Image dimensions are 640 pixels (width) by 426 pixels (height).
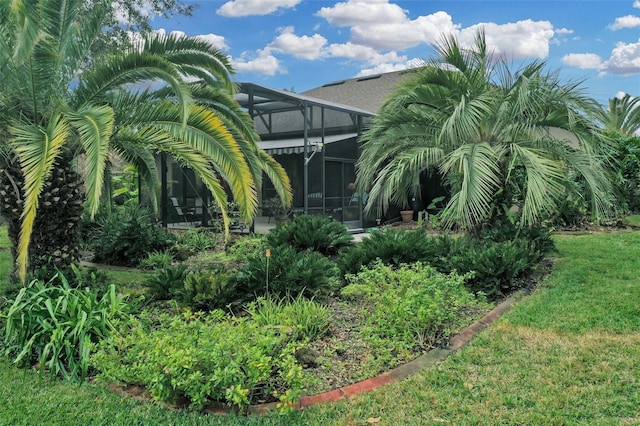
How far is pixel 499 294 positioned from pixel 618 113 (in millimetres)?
25440

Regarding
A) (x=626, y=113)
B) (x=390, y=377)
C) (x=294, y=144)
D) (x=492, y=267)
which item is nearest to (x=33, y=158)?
(x=390, y=377)

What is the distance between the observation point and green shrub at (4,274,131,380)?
4.45m

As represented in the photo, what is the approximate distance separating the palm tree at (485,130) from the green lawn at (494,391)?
9.53 ft

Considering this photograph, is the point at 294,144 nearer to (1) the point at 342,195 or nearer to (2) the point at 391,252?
(1) the point at 342,195

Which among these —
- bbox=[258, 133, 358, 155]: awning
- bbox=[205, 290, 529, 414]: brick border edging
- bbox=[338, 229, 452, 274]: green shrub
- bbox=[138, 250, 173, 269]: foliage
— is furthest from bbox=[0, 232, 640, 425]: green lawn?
bbox=[258, 133, 358, 155]: awning

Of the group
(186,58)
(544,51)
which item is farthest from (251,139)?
(544,51)

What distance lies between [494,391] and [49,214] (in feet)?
19.6

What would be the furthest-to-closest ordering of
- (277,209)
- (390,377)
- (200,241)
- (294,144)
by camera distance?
1. (294,144)
2. (277,209)
3. (200,241)
4. (390,377)

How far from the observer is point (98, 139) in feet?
17.2

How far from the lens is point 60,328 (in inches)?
182

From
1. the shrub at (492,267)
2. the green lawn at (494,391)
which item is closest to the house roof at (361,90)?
→ the shrub at (492,267)

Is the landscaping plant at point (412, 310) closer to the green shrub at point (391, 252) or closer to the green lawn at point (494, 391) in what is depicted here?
the green lawn at point (494, 391)

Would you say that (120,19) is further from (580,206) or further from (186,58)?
(580,206)

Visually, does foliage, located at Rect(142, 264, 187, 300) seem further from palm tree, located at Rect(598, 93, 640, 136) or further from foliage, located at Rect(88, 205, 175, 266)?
palm tree, located at Rect(598, 93, 640, 136)
